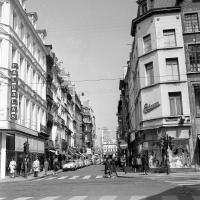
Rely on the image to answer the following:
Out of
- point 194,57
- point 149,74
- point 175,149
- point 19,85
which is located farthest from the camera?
point 19,85

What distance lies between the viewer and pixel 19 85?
32156mm

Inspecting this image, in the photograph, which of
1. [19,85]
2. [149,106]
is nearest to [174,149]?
[149,106]

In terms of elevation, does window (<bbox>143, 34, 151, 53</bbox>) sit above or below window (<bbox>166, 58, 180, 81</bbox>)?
above

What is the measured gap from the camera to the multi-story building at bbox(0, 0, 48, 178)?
94.0 feet

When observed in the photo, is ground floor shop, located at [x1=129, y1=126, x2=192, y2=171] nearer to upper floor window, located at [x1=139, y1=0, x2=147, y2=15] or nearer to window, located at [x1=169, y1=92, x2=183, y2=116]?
window, located at [x1=169, y1=92, x2=183, y2=116]

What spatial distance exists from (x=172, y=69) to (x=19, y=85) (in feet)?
49.2

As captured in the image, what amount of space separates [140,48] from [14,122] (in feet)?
47.3

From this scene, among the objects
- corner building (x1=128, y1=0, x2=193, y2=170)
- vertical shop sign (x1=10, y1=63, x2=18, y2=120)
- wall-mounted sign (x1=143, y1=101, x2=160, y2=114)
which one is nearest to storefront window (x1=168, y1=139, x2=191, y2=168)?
corner building (x1=128, y1=0, x2=193, y2=170)

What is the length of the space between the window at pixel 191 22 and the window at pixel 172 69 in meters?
3.13

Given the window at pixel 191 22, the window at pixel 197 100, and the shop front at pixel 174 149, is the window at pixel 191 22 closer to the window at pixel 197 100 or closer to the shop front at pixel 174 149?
the window at pixel 197 100

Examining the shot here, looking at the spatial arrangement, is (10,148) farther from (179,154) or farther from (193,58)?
(193,58)

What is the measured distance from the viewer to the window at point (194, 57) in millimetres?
30109

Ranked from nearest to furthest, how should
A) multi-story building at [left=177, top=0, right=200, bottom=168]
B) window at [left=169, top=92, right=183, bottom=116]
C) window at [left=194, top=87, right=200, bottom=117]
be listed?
multi-story building at [left=177, top=0, right=200, bottom=168], window at [left=194, top=87, right=200, bottom=117], window at [left=169, top=92, right=183, bottom=116]

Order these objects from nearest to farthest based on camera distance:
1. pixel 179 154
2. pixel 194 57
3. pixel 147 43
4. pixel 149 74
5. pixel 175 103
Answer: pixel 179 154
pixel 175 103
pixel 194 57
pixel 149 74
pixel 147 43
